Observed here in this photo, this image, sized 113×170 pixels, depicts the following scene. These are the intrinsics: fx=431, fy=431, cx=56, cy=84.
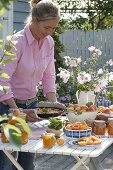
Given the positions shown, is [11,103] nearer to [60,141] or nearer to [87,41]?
[60,141]

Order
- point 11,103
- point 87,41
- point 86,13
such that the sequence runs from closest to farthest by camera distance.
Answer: point 11,103 → point 87,41 → point 86,13

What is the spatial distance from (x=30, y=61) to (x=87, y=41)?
7.38 m

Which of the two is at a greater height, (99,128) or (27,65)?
(27,65)

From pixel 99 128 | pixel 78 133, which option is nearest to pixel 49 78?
pixel 99 128

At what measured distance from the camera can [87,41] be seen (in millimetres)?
10352

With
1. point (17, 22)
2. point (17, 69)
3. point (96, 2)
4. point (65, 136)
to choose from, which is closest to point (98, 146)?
point (65, 136)

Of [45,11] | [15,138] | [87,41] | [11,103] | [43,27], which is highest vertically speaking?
[45,11]

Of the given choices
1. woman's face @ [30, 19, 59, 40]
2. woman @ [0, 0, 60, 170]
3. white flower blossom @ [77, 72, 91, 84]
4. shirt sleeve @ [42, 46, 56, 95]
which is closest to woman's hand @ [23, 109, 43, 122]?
woman @ [0, 0, 60, 170]

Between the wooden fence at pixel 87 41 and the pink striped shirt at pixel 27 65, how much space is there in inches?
275

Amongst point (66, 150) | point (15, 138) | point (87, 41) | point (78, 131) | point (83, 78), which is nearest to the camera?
point (15, 138)

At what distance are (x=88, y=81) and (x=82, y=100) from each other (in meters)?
0.68

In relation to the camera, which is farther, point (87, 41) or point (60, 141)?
point (87, 41)

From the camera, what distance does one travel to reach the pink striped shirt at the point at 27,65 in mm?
2994

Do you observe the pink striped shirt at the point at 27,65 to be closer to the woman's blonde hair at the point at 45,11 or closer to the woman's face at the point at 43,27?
the woman's face at the point at 43,27
